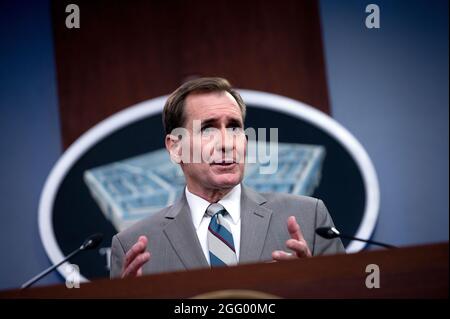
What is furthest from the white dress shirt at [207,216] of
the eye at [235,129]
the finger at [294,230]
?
the finger at [294,230]

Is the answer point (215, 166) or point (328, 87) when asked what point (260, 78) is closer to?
point (328, 87)

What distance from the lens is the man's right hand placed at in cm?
84

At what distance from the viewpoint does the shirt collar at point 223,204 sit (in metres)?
1.20

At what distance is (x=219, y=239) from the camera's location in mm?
1141

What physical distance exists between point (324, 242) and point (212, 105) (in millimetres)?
435

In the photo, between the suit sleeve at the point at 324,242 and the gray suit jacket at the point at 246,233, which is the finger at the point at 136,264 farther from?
the suit sleeve at the point at 324,242

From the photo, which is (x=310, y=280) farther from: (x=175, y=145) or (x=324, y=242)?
(x=175, y=145)

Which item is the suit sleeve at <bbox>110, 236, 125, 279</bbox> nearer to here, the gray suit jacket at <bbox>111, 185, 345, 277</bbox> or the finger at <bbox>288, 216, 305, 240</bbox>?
the gray suit jacket at <bbox>111, 185, 345, 277</bbox>

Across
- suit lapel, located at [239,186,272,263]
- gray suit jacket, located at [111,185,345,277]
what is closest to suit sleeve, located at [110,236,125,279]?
gray suit jacket, located at [111,185,345,277]

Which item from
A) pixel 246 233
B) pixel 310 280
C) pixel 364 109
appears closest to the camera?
pixel 310 280

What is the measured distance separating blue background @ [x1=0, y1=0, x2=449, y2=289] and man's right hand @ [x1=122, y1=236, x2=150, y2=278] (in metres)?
1.12

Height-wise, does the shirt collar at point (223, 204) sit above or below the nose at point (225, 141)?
below

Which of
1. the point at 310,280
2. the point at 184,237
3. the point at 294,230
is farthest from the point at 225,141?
the point at 310,280

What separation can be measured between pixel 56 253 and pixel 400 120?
1348 millimetres
